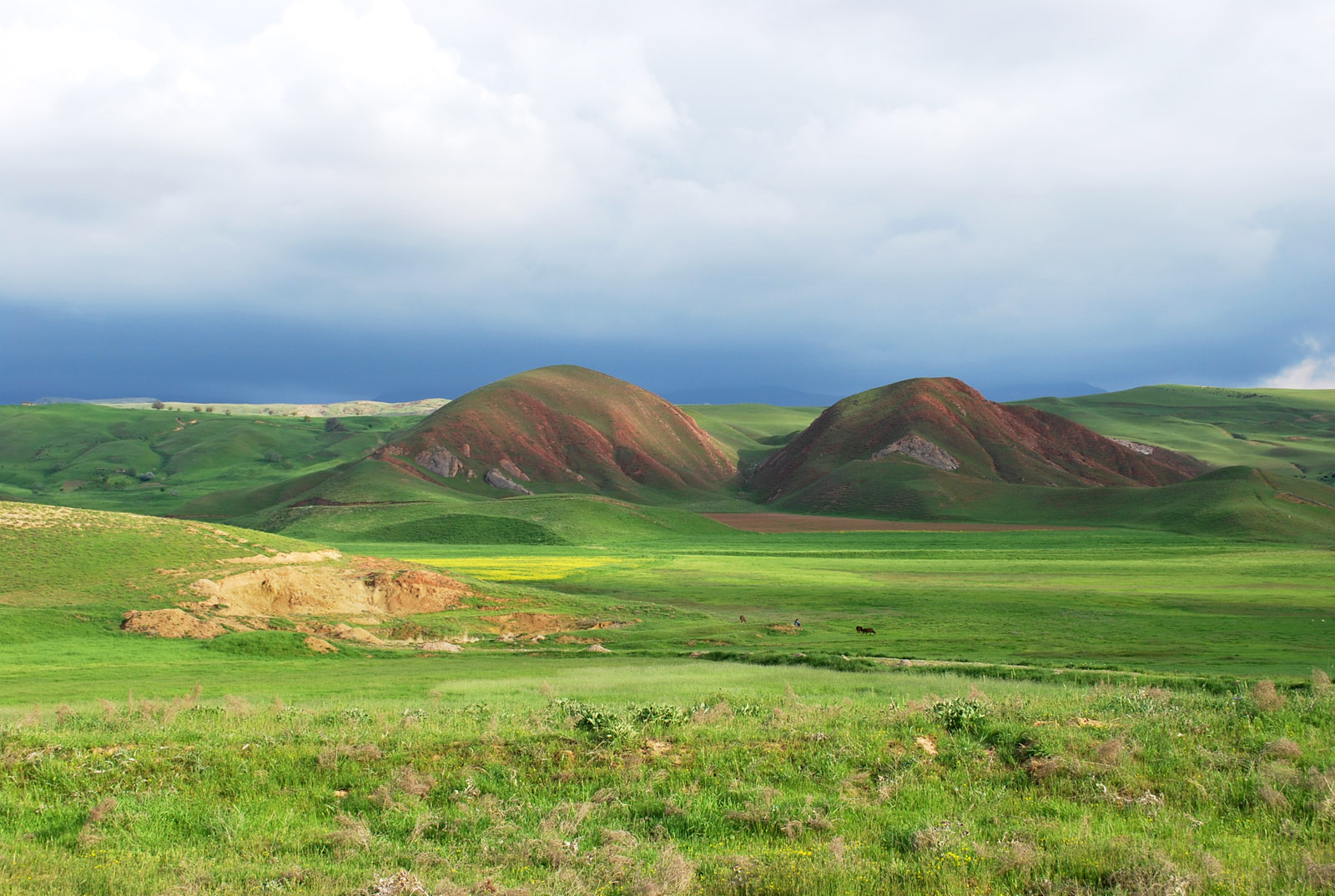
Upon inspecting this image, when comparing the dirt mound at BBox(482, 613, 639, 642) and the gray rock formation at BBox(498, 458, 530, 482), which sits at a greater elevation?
the gray rock formation at BBox(498, 458, 530, 482)

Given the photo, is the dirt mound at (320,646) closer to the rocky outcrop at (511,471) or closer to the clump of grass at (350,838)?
the clump of grass at (350,838)

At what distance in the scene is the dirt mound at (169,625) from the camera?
3672cm

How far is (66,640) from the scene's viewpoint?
1358 inches

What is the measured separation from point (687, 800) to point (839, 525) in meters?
118

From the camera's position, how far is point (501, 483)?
531ft

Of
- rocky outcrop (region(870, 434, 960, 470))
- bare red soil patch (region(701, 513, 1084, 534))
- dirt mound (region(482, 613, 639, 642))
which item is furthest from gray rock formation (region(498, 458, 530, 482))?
dirt mound (region(482, 613, 639, 642))

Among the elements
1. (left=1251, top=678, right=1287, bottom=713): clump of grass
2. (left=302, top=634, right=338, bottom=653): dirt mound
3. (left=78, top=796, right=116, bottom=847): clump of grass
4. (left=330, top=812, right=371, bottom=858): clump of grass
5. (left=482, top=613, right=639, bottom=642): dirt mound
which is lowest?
(left=482, top=613, right=639, bottom=642): dirt mound

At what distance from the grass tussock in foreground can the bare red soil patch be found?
105533 millimetres

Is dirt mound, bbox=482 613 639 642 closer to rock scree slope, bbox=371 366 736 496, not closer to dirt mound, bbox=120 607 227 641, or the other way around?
dirt mound, bbox=120 607 227 641

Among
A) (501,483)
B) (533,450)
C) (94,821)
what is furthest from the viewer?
(533,450)

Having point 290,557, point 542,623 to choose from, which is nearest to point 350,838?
point 542,623

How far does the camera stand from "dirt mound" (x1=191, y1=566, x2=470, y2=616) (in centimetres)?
4381

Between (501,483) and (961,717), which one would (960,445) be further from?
(961,717)

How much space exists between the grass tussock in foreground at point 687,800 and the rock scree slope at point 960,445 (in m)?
151
